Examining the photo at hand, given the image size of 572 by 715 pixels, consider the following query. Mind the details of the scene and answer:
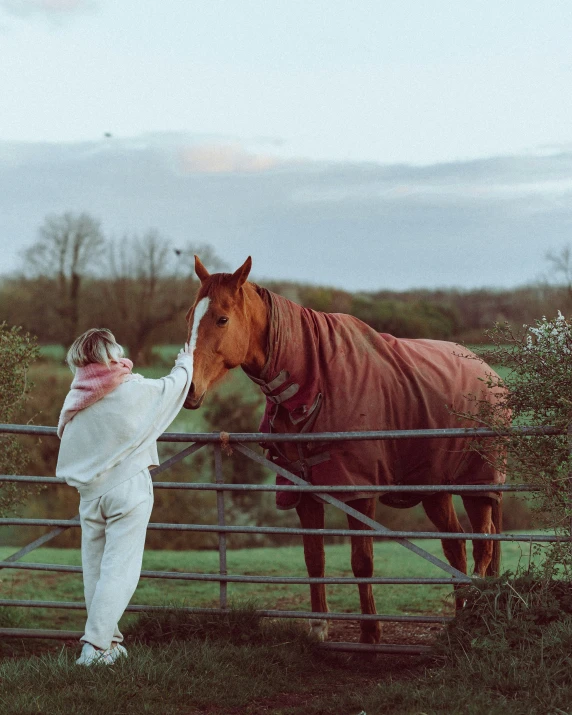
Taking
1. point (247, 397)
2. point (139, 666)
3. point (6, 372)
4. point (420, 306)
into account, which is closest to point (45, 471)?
point (247, 397)

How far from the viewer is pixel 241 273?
5000 mm

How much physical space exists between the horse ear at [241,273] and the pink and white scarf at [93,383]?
3.48ft

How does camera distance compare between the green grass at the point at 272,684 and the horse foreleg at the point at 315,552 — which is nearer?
the green grass at the point at 272,684

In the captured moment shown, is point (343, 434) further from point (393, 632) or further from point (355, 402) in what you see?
point (393, 632)

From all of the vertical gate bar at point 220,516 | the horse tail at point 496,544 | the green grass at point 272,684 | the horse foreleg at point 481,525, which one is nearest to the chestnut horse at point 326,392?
the horse foreleg at point 481,525

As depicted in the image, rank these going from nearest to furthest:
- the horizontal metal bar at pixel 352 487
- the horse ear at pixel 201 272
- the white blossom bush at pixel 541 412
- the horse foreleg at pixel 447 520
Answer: the white blossom bush at pixel 541 412
the horizontal metal bar at pixel 352 487
the horse ear at pixel 201 272
the horse foreleg at pixel 447 520

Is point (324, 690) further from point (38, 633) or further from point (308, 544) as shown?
A: point (38, 633)

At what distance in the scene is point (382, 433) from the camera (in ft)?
16.0

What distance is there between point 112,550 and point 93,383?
0.86 m

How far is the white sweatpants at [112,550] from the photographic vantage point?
417 cm

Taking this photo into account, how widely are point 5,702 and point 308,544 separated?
2267mm

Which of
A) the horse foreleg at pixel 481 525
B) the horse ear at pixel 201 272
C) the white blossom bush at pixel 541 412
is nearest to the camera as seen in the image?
the white blossom bush at pixel 541 412

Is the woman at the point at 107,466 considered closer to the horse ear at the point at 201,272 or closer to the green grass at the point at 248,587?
the horse ear at the point at 201,272

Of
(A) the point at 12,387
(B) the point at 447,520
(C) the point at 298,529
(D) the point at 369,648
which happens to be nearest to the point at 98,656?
(C) the point at 298,529
